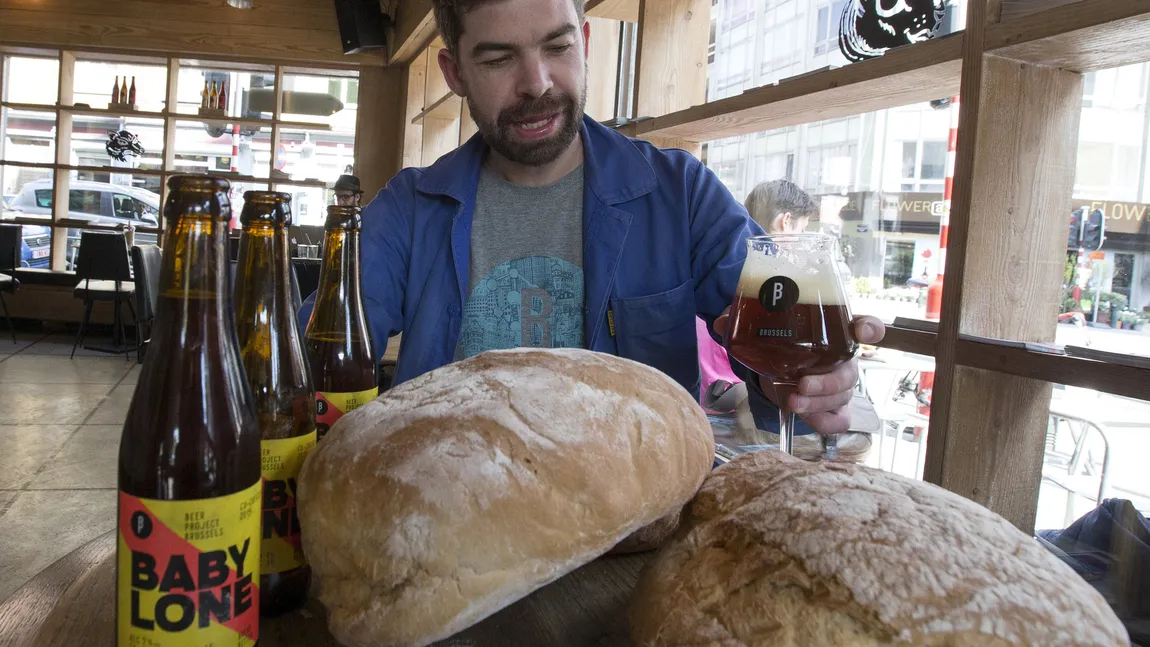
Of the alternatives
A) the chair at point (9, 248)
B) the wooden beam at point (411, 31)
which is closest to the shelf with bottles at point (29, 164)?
the chair at point (9, 248)

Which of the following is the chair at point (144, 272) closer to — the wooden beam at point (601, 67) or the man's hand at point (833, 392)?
the wooden beam at point (601, 67)

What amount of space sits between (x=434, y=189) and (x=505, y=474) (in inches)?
48.5

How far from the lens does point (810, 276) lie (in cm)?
91

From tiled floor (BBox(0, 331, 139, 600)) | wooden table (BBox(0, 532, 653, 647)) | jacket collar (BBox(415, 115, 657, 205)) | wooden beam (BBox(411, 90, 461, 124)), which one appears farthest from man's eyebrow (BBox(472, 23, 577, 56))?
wooden beam (BBox(411, 90, 461, 124))

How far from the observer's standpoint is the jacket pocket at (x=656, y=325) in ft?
5.39

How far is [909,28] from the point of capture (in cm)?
144

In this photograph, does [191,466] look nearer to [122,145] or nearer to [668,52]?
[668,52]

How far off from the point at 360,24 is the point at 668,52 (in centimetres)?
512

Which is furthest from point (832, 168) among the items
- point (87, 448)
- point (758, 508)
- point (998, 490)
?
point (87, 448)

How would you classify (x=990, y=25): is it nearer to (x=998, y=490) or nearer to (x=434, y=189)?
(x=998, y=490)

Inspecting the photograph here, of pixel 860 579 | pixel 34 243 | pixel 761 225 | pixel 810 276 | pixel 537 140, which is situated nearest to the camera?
pixel 860 579

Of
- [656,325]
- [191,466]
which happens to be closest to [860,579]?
[191,466]

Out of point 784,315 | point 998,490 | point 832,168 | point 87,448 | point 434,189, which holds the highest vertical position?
point 832,168

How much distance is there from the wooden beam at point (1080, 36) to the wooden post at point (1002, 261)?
0.09 feet
